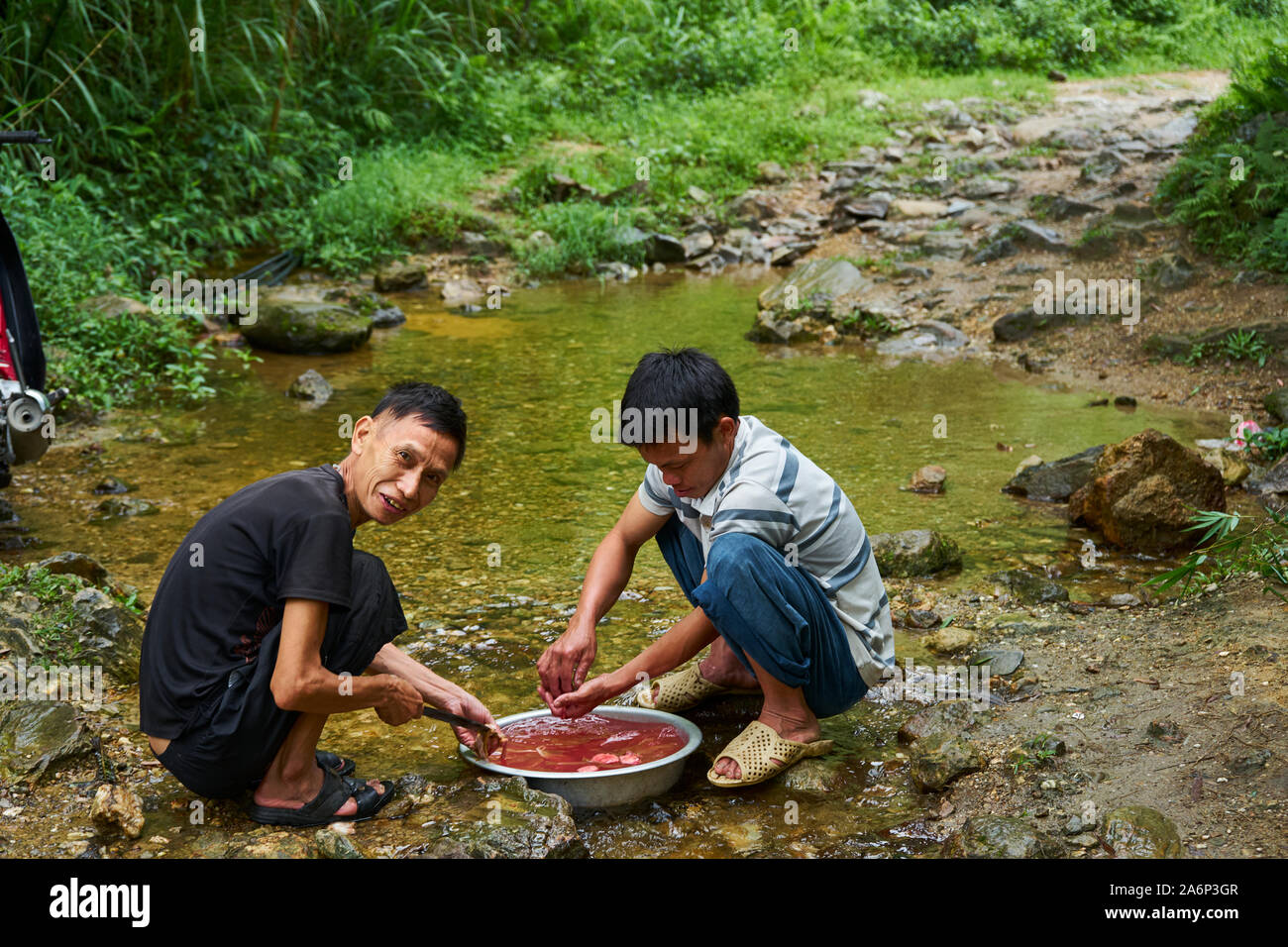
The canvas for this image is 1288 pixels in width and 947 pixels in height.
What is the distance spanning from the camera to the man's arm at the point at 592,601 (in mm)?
3023

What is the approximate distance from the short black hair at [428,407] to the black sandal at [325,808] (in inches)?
30.8

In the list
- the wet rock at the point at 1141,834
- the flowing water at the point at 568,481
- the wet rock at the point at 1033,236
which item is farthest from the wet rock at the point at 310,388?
the wet rock at the point at 1033,236

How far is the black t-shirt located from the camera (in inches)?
95.0

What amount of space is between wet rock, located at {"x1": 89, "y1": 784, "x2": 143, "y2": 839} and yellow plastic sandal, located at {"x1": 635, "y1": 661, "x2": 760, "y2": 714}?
140 centimetres

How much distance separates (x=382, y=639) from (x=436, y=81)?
11.0 m

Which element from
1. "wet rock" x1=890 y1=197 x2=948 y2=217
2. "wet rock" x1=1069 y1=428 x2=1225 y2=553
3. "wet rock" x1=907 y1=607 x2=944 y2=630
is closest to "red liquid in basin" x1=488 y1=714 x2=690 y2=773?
"wet rock" x1=907 y1=607 x2=944 y2=630

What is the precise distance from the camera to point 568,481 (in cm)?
538

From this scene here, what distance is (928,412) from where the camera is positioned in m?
6.48

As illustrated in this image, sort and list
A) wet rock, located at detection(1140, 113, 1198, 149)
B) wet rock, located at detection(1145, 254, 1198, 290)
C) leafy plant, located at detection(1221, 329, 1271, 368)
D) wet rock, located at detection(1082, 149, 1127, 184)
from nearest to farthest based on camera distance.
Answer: leafy plant, located at detection(1221, 329, 1271, 368), wet rock, located at detection(1145, 254, 1198, 290), wet rock, located at detection(1082, 149, 1127, 184), wet rock, located at detection(1140, 113, 1198, 149)

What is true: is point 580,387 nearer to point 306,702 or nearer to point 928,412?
point 928,412

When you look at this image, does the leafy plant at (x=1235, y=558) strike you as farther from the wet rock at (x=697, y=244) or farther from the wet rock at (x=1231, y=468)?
the wet rock at (x=697, y=244)

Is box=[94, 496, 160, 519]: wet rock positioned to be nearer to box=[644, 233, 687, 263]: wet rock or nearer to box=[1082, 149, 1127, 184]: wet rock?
box=[644, 233, 687, 263]: wet rock

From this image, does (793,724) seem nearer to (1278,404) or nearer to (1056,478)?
(1056,478)
